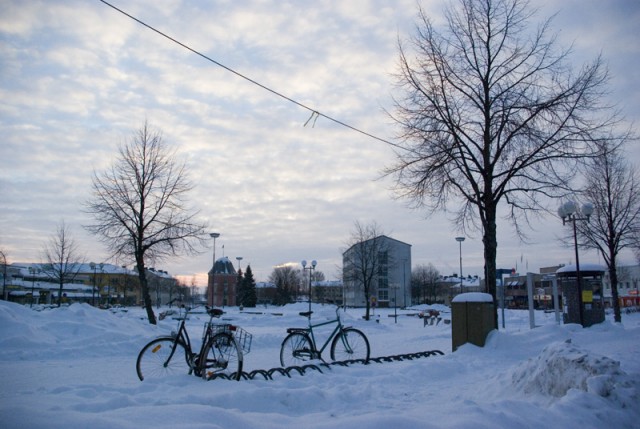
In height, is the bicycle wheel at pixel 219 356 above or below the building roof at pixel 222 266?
below

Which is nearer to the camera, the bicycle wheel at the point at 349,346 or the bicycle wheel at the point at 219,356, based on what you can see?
the bicycle wheel at the point at 219,356

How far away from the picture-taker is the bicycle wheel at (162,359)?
7473 mm

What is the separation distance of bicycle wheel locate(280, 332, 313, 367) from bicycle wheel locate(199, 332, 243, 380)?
1589 millimetres

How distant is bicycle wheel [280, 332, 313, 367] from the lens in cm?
876

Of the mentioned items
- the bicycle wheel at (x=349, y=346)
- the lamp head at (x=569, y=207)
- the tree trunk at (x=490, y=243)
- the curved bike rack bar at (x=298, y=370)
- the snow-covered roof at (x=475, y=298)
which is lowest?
the curved bike rack bar at (x=298, y=370)

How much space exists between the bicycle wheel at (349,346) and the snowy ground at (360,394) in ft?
1.76

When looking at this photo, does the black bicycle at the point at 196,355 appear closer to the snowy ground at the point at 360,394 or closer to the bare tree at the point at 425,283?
the snowy ground at the point at 360,394

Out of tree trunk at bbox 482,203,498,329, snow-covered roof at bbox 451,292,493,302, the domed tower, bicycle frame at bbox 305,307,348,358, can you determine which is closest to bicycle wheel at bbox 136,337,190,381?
bicycle frame at bbox 305,307,348,358

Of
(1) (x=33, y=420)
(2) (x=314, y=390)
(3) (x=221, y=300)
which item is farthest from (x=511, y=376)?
(3) (x=221, y=300)

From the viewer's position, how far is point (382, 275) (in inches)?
2138

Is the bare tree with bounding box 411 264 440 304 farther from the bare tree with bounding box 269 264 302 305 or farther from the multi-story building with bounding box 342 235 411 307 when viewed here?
the bare tree with bounding box 269 264 302 305

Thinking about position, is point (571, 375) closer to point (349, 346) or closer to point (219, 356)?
point (349, 346)

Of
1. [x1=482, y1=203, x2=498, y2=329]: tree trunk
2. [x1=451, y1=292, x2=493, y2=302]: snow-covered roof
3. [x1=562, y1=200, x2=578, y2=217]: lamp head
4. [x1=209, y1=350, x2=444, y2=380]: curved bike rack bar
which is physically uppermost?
[x1=562, y1=200, x2=578, y2=217]: lamp head

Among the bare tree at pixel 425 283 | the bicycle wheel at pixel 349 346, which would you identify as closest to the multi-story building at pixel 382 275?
the bare tree at pixel 425 283
